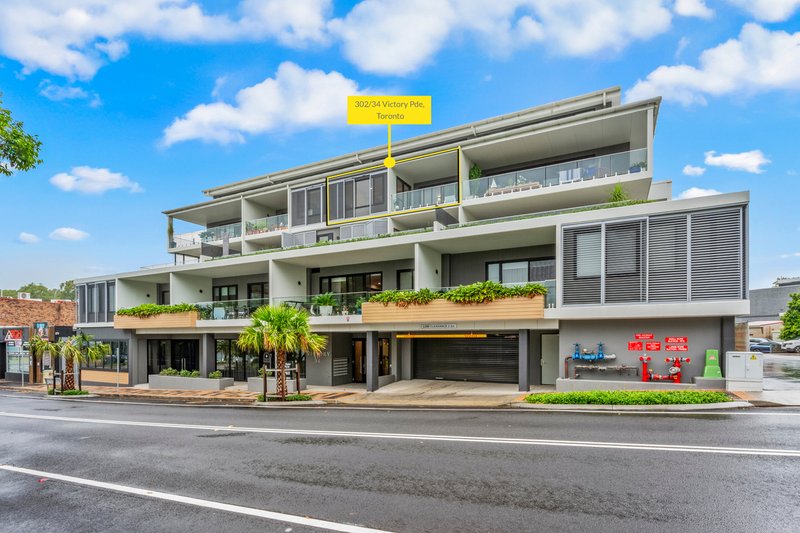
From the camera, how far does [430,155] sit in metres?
23.8

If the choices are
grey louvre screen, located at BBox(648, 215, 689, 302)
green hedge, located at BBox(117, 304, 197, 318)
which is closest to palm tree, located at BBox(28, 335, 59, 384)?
green hedge, located at BBox(117, 304, 197, 318)

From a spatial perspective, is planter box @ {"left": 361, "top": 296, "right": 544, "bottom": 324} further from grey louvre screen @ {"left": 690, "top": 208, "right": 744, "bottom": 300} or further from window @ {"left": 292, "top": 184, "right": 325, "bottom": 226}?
window @ {"left": 292, "top": 184, "right": 325, "bottom": 226}

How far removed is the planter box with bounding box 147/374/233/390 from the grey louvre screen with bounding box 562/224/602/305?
17993 millimetres

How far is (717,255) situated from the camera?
14961 millimetres

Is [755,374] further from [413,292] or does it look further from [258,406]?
[258,406]

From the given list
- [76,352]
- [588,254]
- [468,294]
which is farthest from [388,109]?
[76,352]

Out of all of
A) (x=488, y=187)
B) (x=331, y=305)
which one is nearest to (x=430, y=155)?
(x=488, y=187)

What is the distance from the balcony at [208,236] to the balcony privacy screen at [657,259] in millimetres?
22996

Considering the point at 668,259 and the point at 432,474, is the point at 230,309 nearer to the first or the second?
the point at 432,474

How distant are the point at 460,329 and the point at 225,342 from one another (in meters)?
→ 15.6

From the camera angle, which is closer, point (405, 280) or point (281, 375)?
point (281, 375)

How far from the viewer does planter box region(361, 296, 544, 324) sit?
57.4 feet

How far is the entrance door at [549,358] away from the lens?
2020cm

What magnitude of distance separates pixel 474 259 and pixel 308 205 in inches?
462
